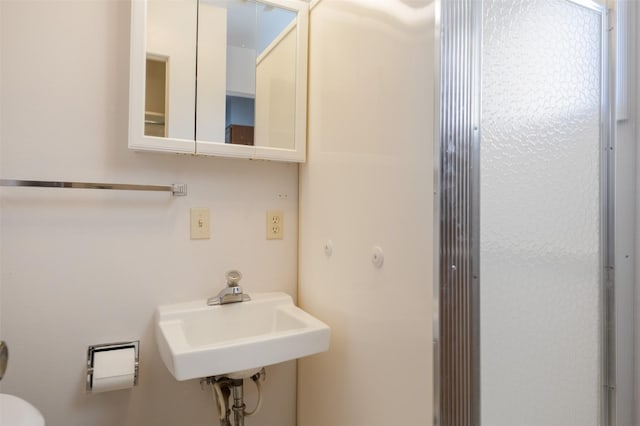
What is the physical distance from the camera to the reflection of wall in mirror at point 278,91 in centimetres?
141

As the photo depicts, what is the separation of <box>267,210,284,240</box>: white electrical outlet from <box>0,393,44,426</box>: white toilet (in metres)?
0.88

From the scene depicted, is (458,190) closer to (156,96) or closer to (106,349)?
(156,96)

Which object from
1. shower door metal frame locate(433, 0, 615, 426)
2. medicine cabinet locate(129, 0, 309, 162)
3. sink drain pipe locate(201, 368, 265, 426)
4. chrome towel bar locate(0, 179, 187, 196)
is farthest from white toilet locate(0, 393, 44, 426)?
shower door metal frame locate(433, 0, 615, 426)

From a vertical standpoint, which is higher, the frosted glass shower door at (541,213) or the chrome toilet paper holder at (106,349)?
the frosted glass shower door at (541,213)

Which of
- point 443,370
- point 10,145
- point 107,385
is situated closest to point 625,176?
point 443,370

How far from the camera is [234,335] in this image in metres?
1.34

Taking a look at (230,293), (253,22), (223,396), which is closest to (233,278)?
(230,293)

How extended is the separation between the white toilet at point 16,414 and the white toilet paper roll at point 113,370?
0.20 meters

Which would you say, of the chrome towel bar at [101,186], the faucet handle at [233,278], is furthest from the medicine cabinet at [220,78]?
the faucet handle at [233,278]

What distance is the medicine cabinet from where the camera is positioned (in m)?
1.21

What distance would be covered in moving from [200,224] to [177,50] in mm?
624

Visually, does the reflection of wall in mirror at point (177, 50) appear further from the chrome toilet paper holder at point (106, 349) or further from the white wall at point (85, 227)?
the chrome toilet paper holder at point (106, 349)

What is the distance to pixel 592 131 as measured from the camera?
1148 millimetres

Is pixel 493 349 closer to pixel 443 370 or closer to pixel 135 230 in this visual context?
pixel 443 370
